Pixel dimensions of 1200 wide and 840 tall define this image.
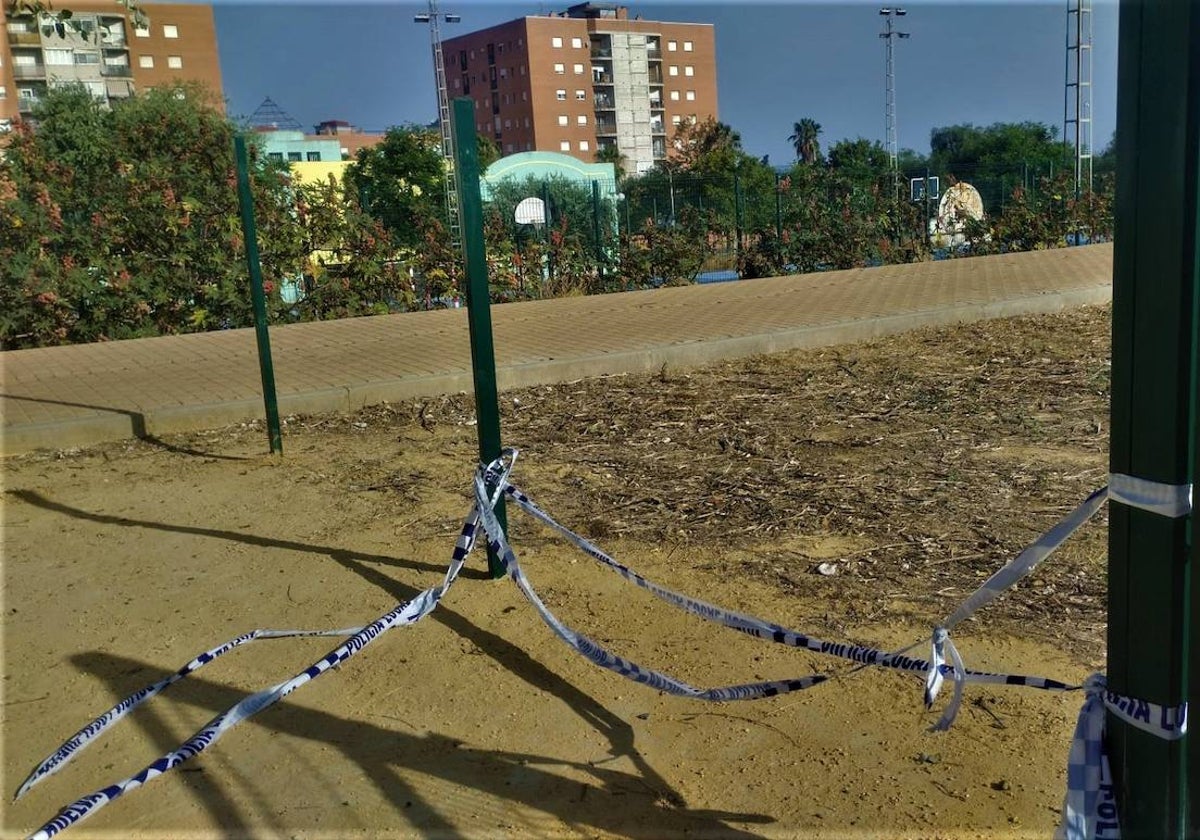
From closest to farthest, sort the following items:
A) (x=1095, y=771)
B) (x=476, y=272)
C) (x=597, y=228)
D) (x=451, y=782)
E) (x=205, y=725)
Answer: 1. (x=1095, y=771)
2. (x=451, y=782)
3. (x=205, y=725)
4. (x=476, y=272)
5. (x=597, y=228)

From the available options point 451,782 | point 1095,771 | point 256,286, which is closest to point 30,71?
point 256,286

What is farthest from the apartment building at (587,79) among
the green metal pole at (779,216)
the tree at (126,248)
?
the tree at (126,248)

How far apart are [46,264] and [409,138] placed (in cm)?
4164

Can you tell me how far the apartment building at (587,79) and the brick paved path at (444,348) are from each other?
356ft

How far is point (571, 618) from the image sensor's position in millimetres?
3859

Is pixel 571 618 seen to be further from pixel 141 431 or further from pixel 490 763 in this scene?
pixel 141 431

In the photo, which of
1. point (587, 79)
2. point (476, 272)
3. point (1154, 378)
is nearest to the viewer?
point (1154, 378)

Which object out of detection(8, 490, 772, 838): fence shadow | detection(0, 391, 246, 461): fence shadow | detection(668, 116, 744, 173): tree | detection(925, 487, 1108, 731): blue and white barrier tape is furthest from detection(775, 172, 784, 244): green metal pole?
detection(668, 116, 744, 173): tree

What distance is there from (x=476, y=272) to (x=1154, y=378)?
9.00 feet

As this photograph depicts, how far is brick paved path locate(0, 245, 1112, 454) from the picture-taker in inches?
296

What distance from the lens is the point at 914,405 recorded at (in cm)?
707

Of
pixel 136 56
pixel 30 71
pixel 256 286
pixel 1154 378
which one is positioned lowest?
pixel 1154 378

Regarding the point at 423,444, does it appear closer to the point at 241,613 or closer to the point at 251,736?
the point at 241,613

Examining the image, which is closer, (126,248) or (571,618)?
(571,618)
